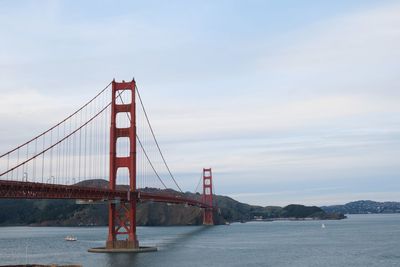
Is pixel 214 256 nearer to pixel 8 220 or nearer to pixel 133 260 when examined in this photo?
Result: pixel 133 260

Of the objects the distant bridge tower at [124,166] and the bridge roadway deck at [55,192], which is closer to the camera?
the bridge roadway deck at [55,192]

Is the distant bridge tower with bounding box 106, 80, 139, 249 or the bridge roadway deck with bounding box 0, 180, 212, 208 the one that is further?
the distant bridge tower with bounding box 106, 80, 139, 249

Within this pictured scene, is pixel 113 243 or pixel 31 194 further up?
pixel 31 194

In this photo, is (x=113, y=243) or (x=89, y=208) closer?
(x=113, y=243)

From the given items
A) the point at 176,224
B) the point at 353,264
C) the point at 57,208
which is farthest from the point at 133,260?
the point at 57,208

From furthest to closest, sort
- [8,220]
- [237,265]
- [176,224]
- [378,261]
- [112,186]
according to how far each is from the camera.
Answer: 1. [8,220]
2. [176,224]
3. [112,186]
4. [378,261]
5. [237,265]

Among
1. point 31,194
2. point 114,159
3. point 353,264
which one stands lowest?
point 353,264

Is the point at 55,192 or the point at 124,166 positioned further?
the point at 124,166

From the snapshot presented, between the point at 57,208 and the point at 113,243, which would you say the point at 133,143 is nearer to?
the point at 113,243

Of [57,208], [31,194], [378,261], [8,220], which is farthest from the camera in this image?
[8,220]
